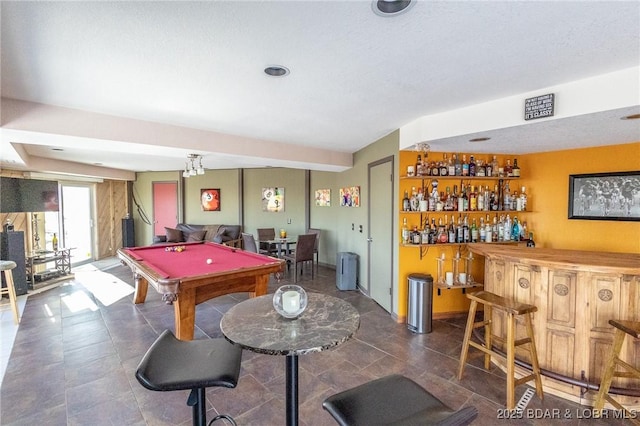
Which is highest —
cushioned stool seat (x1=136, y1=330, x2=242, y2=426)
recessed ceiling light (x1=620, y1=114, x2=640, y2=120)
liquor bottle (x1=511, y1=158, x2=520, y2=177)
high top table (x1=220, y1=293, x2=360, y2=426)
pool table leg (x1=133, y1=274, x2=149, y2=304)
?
recessed ceiling light (x1=620, y1=114, x2=640, y2=120)

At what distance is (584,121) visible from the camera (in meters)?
2.39

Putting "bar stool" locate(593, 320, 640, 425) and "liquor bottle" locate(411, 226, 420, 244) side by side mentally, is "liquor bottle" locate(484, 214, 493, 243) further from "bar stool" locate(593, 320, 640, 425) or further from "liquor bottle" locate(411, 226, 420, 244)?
"bar stool" locate(593, 320, 640, 425)

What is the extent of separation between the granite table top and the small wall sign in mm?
2181

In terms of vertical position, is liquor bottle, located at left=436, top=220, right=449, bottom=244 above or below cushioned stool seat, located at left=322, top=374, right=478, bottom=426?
above

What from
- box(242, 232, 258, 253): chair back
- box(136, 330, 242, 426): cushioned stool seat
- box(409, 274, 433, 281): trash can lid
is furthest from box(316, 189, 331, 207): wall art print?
box(136, 330, 242, 426): cushioned stool seat

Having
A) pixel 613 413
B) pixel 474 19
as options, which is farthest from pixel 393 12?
pixel 613 413

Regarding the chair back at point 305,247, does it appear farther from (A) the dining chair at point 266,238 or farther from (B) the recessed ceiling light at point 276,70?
(B) the recessed ceiling light at point 276,70

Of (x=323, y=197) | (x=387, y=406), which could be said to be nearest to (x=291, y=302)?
(x=387, y=406)

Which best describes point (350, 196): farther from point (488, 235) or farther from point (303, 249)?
point (488, 235)

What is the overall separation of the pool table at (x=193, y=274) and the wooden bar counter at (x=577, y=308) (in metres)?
2.52

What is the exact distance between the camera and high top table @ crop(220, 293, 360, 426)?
130cm

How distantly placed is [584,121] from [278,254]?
18.0 ft

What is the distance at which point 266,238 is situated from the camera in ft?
24.0

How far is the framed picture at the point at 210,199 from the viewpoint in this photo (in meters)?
8.19
